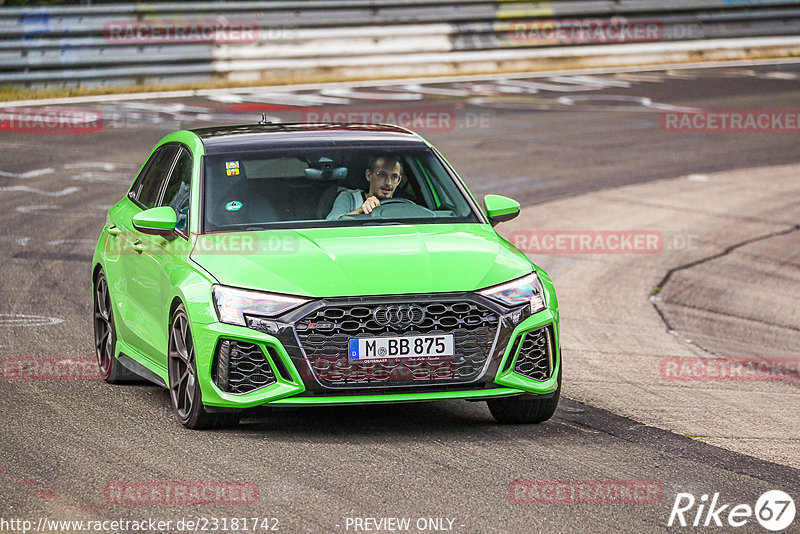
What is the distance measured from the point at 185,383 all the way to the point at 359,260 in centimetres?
120

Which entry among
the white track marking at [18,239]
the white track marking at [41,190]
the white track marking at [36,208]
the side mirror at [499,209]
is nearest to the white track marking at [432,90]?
the white track marking at [41,190]

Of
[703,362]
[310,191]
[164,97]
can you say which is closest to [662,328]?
[703,362]

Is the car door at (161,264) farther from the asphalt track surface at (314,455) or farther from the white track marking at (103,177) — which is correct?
the white track marking at (103,177)

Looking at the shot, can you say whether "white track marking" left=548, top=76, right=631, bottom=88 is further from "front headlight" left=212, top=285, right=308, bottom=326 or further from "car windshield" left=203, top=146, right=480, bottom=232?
"front headlight" left=212, top=285, right=308, bottom=326

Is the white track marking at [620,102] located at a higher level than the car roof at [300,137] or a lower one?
lower

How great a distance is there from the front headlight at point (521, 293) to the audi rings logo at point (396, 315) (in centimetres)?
41

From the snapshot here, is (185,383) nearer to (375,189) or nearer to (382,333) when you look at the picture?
(382,333)

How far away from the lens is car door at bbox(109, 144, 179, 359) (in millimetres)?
8602

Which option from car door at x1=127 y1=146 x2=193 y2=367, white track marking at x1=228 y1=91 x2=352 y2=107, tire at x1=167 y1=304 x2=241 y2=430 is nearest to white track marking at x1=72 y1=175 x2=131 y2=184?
white track marking at x1=228 y1=91 x2=352 y2=107

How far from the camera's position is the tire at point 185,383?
24.3 ft

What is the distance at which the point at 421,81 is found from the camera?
2891 centimetres

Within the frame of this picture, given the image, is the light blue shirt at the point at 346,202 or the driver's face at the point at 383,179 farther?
the driver's face at the point at 383,179

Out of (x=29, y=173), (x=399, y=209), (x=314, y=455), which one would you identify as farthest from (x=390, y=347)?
(x=29, y=173)

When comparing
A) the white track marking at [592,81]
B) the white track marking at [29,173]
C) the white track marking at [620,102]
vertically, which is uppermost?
the white track marking at [29,173]
